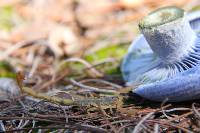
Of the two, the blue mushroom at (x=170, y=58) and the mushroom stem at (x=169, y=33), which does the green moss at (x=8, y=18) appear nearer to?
the blue mushroom at (x=170, y=58)

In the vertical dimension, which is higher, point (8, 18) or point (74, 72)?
point (8, 18)

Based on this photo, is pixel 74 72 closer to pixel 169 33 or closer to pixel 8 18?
pixel 169 33

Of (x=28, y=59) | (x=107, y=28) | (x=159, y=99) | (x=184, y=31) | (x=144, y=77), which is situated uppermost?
(x=107, y=28)

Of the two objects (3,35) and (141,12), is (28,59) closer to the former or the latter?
(3,35)

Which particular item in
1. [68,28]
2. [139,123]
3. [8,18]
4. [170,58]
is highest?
[8,18]

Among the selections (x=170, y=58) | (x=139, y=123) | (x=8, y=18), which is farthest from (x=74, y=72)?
(x=8, y=18)

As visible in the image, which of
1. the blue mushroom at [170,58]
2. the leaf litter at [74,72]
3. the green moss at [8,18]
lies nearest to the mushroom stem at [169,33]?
the blue mushroom at [170,58]

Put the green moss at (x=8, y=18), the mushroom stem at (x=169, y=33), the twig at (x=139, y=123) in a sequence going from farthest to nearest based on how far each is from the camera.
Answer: the green moss at (x=8, y=18), the mushroom stem at (x=169, y=33), the twig at (x=139, y=123)

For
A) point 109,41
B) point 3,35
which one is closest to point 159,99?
point 109,41
